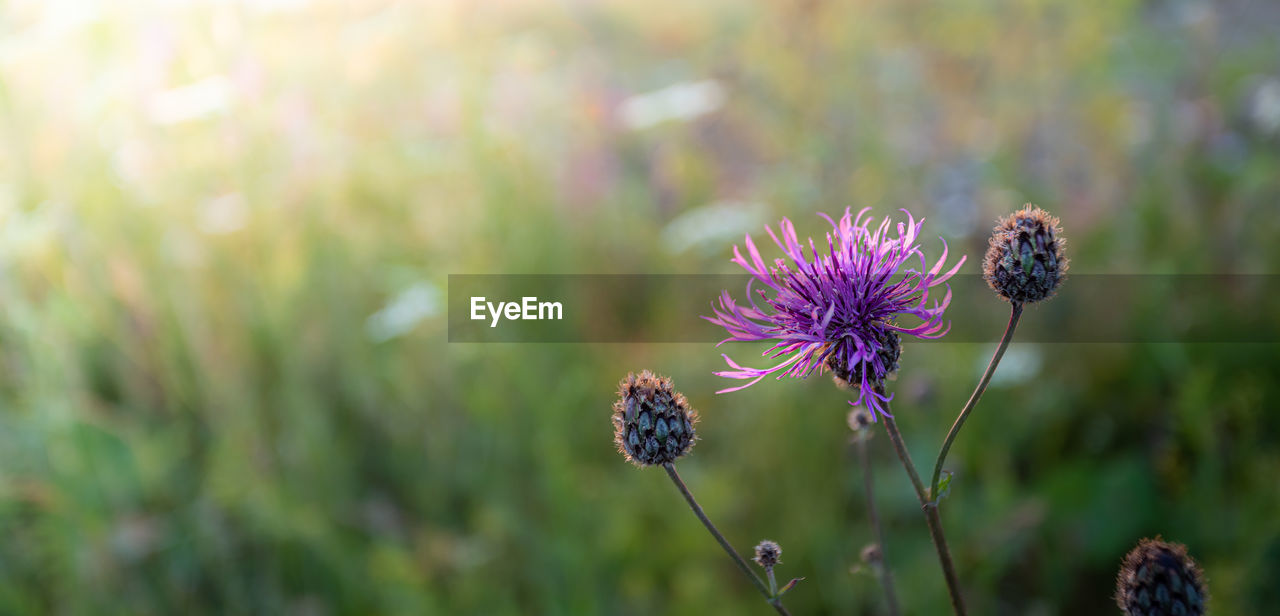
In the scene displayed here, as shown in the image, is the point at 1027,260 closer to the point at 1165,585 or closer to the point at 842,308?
the point at 842,308

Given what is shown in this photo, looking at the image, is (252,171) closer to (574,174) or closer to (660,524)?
(574,174)

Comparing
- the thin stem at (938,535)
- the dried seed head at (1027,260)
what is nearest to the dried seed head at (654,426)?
the thin stem at (938,535)

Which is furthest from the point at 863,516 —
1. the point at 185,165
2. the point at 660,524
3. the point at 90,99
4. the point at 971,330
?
the point at 90,99

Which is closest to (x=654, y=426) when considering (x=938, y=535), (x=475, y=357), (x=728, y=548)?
(x=728, y=548)

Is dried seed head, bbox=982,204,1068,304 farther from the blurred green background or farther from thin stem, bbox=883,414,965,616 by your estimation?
the blurred green background

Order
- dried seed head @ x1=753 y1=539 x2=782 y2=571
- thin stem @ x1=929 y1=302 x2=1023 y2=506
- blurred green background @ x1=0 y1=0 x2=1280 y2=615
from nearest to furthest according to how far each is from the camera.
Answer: thin stem @ x1=929 y1=302 x2=1023 y2=506
dried seed head @ x1=753 y1=539 x2=782 y2=571
blurred green background @ x1=0 y1=0 x2=1280 y2=615

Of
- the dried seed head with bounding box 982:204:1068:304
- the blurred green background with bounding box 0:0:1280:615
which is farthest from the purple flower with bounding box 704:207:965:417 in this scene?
the blurred green background with bounding box 0:0:1280:615
